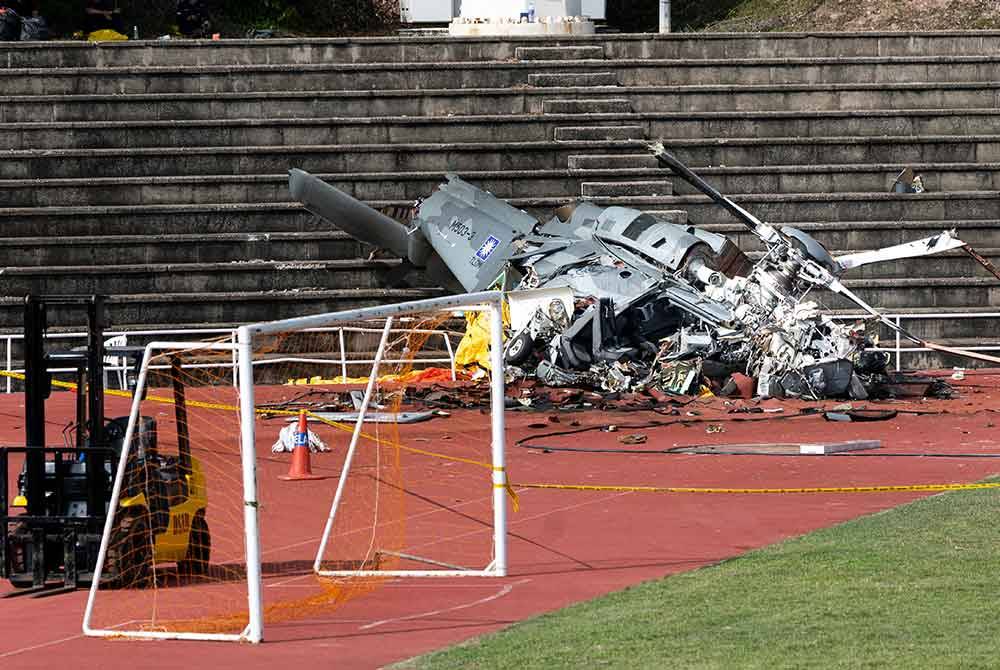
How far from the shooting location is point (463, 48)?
1238 inches

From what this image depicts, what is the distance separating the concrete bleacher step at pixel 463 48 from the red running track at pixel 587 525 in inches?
357

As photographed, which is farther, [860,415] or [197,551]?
[860,415]

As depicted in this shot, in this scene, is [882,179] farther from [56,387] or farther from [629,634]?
[629,634]

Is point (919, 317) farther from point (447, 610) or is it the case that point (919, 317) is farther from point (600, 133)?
point (447, 610)

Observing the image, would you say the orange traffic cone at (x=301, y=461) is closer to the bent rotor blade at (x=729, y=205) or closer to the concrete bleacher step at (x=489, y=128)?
the bent rotor blade at (x=729, y=205)

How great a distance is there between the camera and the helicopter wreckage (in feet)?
75.3

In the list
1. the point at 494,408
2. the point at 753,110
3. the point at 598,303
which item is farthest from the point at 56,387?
the point at 494,408

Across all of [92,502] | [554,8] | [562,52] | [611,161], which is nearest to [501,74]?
[562,52]

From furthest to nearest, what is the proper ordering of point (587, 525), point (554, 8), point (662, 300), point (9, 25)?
point (554, 8) < point (9, 25) < point (662, 300) < point (587, 525)

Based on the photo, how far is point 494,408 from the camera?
12719 mm

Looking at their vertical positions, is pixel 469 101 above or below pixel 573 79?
below

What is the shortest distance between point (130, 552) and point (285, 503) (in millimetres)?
3832

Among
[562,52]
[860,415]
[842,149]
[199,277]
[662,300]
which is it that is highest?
[562,52]

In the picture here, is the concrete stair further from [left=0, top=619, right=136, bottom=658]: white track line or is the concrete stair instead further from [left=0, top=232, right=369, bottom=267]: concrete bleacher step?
[left=0, top=619, right=136, bottom=658]: white track line
